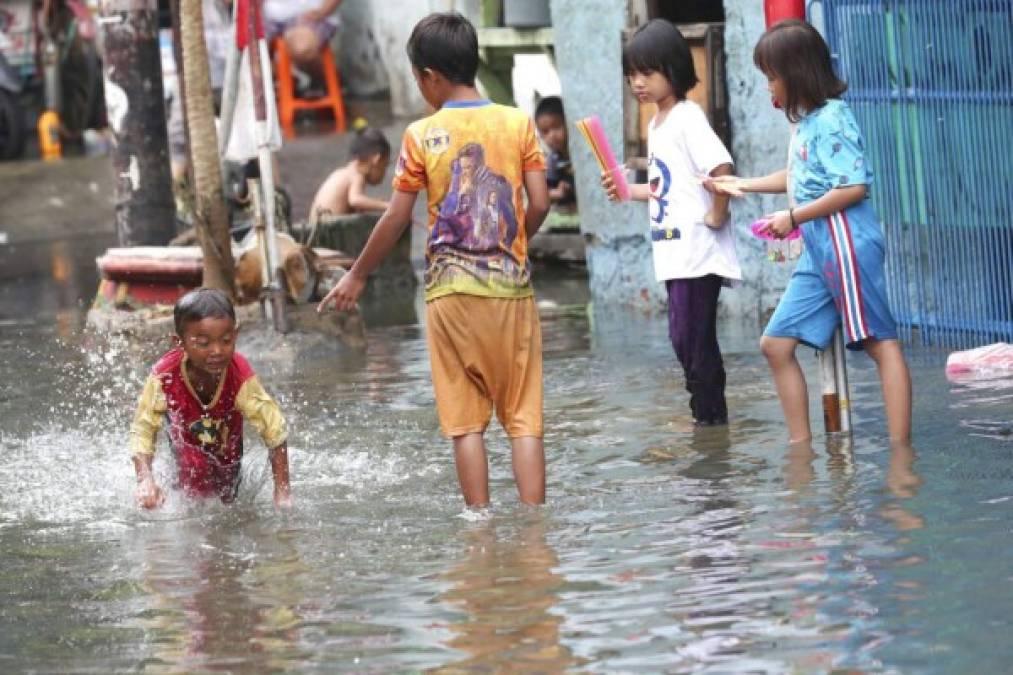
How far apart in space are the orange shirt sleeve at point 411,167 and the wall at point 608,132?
495 centimetres

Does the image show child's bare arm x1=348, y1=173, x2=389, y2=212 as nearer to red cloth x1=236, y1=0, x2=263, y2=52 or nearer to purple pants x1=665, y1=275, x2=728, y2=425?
red cloth x1=236, y1=0, x2=263, y2=52

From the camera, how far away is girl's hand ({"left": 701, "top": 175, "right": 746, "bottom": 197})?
722cm

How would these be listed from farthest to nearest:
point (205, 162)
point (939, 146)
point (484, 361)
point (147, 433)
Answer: point (205, 162) → point (939, 146) → point (147, 433) → point (484, 361)

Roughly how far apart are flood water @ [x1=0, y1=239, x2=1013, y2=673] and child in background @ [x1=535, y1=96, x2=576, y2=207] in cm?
475

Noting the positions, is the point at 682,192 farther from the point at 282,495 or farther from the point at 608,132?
the point at 608,132

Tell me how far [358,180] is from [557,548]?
7.69 m

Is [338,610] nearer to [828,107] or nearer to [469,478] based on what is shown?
[469,478]

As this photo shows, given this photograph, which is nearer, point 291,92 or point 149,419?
point 149,419

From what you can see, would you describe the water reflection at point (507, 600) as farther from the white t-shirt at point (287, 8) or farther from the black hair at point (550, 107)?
the white t-shirt at point (287, 8)

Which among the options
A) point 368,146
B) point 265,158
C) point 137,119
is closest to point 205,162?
point 265,158

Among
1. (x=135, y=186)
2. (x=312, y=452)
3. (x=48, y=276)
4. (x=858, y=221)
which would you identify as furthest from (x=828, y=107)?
(x=48, y=276)

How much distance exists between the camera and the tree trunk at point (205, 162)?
431 inches

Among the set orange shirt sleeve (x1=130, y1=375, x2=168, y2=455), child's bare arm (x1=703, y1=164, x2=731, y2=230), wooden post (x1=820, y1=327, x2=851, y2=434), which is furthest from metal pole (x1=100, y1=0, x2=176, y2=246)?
wooden post (x1=820, y1=327, x2=851, y2=434)

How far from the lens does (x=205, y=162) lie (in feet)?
36.3
